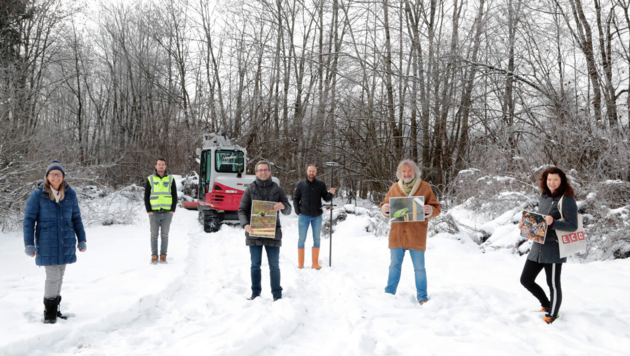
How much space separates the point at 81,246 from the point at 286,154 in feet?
50.5

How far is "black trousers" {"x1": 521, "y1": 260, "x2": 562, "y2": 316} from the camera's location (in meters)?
4.16

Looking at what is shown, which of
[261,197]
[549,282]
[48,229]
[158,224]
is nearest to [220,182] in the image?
[158,224]

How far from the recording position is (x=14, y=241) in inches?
334

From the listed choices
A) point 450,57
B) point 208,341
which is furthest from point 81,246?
point 450,57

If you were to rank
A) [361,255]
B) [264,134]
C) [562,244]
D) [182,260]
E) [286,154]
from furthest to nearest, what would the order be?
[264,134] → [286,154] → [361,255] → [182,260] → [562,244]

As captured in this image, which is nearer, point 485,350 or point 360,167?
point 485,350

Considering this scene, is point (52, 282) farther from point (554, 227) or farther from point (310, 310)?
point (554, 227)

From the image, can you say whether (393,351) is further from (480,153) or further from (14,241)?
(14,241)

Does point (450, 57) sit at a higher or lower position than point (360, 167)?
higher

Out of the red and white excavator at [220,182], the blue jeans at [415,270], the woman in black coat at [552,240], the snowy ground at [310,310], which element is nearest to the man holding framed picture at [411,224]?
the blue jeans at [415,270]

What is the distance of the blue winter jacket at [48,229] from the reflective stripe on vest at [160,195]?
2.80 meters

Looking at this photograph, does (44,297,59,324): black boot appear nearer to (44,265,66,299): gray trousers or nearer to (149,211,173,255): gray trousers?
(44,265,66,299): gray trousers

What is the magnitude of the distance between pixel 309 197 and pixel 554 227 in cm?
Answer: 388

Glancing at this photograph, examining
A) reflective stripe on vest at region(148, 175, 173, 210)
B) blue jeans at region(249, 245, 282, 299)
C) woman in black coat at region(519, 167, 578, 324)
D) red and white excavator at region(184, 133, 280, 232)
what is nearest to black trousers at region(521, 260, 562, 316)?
woman in black coat at region(519, 167, 578, 324)
